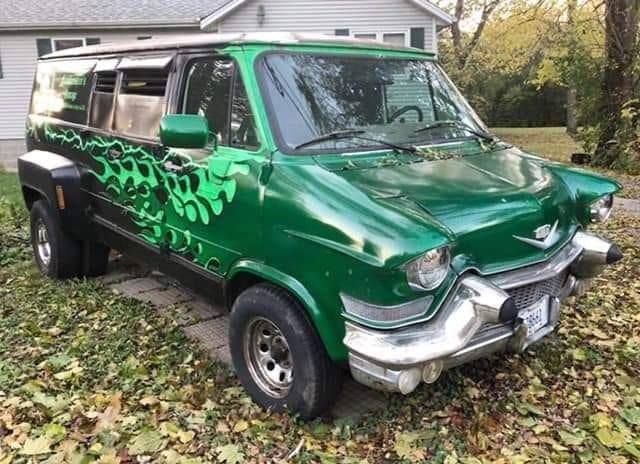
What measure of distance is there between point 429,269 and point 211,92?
→ 1896 mm

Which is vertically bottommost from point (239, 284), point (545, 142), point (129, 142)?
point (545, 142)

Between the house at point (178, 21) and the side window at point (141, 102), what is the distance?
12.9 metres

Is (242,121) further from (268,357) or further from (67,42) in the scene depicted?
(67,42)

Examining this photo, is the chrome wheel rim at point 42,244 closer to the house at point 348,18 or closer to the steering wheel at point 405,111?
the steering wheel at point 405,111

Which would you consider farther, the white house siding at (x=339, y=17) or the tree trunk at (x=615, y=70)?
the white house siding at (x=339, y=17)

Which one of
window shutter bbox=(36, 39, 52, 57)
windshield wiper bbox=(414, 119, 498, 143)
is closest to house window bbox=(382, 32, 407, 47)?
window shutter bbox=(36, 39, 52, 57)

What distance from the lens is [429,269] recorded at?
2869mm

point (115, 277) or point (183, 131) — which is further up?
point (183, 131)

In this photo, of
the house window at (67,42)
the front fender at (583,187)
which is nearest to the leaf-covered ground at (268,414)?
the front fender at (583,187)

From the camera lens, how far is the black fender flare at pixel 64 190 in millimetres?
5316

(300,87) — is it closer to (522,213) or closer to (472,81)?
(522,213)

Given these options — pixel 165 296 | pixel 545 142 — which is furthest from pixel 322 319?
pixel 545 142

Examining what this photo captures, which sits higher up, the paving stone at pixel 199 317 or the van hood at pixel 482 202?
the van hood at pixel 482 202

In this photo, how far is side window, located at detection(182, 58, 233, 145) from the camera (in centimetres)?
375
